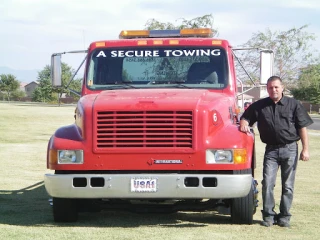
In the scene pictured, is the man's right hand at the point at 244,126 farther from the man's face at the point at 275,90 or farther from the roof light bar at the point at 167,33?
the roof light bar at the point at 167,33

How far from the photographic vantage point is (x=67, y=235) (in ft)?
22.6

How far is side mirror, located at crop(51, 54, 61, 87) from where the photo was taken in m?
8.75

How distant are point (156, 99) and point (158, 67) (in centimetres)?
138

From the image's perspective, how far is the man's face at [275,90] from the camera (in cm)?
741

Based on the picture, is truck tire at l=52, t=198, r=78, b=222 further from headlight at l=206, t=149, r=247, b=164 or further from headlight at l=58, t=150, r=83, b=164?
headlight at l=206, t=149, r=247, b=164

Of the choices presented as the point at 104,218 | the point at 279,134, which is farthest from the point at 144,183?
the point at 279,134

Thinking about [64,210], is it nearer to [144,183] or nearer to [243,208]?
[144,183]

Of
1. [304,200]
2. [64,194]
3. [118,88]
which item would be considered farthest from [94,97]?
→ [304,200]

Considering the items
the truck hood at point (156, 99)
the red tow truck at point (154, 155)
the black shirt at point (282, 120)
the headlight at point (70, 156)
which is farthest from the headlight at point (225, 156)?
the headlight at point (70, 156)

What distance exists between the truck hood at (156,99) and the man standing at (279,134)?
477 millimetres

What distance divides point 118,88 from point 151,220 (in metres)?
1.67

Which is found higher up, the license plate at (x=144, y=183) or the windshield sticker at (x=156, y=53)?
the windshield sticker at (x=156, y=53)

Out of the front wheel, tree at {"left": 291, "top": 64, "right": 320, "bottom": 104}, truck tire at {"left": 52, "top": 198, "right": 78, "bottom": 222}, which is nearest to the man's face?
the front wheel

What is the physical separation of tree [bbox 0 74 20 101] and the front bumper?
115943mm
